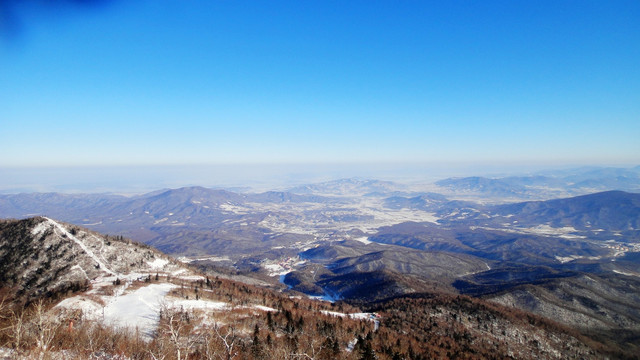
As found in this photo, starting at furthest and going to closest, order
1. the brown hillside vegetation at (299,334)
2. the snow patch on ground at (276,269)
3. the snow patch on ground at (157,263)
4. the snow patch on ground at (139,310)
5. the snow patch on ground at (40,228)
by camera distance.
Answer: the snow patch on ground at (276,269)
the snow patch on ground at (157,263)
the snow patch on ground at (40,228)
the snow patch on ground at (139,310)
the brown hillside vegetation at (299,334)

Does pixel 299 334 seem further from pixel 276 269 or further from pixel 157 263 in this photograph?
pixel 276 269

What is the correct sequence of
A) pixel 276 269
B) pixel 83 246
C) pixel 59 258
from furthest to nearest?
pixel 276 269 < pixel 83 246 < pixel 59 258

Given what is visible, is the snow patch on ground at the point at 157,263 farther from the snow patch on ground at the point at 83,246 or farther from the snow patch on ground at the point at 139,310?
the snow patch on ground at the point at 139,310

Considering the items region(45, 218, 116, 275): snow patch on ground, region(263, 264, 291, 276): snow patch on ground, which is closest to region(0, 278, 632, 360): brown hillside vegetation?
region(45, 218, 116, 275): snow patch on ground

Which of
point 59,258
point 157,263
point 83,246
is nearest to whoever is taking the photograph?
point 59,258

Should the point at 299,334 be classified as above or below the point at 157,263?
below

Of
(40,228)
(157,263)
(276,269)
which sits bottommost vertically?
(276,269)

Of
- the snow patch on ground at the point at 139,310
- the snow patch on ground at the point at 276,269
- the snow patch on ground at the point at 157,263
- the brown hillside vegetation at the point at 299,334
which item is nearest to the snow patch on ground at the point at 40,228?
the snow patch on ground at the point at 157,263

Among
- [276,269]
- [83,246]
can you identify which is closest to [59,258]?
[83,246]

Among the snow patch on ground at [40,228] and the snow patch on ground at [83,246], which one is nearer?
the snow patch on ground at [83,246]

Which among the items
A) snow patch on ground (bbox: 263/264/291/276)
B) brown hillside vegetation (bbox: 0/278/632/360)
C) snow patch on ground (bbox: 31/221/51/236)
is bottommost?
snow patch on ground (bbox: 263/264/291/276)

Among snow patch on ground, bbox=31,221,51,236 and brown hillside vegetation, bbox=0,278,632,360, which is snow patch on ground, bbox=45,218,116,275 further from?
brown hillside vegetation, bbox=0,278,632,360

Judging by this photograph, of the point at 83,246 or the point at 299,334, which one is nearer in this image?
the point at 299,334
